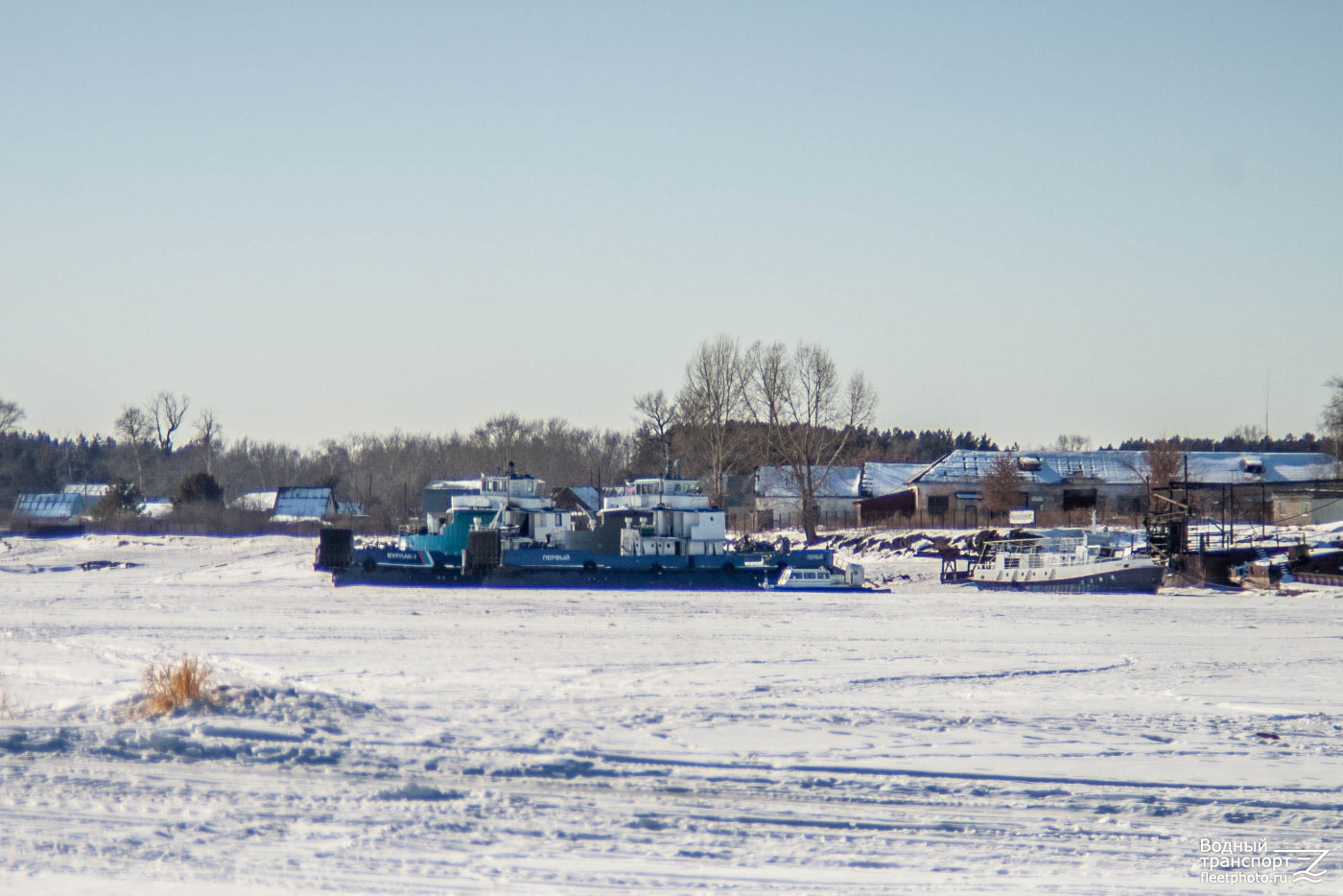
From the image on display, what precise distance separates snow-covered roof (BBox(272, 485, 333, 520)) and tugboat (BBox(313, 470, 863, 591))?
121ft

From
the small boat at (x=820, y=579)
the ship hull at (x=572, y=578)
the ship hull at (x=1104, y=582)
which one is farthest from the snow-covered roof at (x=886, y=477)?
the small boat at (x=820, y=579)

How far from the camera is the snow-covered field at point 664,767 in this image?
21.0 feet

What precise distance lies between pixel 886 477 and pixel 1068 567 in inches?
1400

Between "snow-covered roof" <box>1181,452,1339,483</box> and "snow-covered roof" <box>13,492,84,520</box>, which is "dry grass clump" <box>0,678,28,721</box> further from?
"snow-covered roof" <box>13,492,84,520</box>

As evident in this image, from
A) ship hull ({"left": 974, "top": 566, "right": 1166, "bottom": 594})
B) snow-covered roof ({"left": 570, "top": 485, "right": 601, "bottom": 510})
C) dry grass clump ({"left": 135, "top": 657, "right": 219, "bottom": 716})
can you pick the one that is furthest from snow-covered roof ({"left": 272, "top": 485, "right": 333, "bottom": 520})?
dry grass clump ({"left": 135, "top": 657, "right": 219, "bottom": 716})

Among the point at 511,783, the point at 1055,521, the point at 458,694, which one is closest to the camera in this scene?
the point at 511,783

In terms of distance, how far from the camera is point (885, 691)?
41.9 ft

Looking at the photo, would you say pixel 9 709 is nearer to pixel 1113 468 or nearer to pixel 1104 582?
pixel 1104 582

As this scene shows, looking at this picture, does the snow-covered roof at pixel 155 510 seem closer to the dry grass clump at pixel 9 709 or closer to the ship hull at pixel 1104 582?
the ship hull at pixel 1104 582

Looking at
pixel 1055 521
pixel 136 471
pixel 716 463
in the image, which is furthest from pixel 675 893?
pixel 136 471

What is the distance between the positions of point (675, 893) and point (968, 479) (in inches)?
2442

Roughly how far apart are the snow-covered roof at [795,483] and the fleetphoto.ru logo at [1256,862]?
196 feet

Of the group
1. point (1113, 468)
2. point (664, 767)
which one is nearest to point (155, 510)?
point (1113, 468)

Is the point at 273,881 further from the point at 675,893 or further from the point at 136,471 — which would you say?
the point at 136,471
